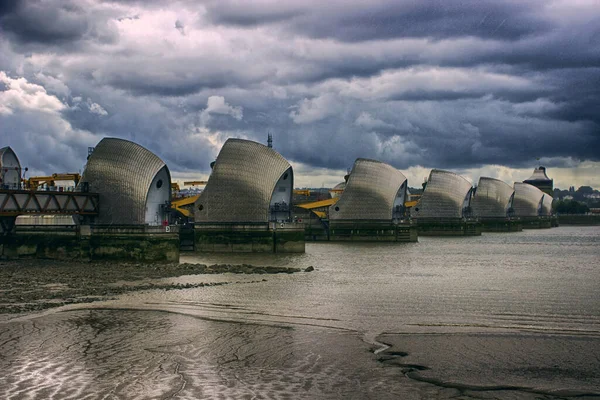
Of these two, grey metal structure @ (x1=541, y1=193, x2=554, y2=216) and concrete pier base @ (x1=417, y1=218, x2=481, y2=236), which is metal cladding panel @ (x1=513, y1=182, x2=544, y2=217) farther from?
concrete pier base @ (x1=417, y1=218, x2=481, y2=236)

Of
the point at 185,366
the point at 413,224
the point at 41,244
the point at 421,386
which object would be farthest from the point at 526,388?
the point at 413,224

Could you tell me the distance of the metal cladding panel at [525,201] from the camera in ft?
488

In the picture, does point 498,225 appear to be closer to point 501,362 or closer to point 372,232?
point 372,232

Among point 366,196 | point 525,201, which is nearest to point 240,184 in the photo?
point 366,196

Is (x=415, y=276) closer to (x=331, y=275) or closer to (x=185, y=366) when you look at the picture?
(x=331, y=275)

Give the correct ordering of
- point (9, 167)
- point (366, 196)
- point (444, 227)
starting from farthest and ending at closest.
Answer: point (444, 227) → point (366, 196) → point (9, 167)

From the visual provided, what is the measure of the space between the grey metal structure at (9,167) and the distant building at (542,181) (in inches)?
5920

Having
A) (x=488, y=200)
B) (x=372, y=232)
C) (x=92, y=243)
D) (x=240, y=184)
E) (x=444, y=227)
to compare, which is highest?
(x=488, y=200)

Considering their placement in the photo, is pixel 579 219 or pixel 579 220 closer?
pixel 579 220

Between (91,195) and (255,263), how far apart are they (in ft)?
47.8

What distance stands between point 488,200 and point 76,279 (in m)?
106

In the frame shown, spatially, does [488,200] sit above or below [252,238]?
above

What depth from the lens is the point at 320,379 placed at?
46.2 ft

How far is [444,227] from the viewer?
339 feet
